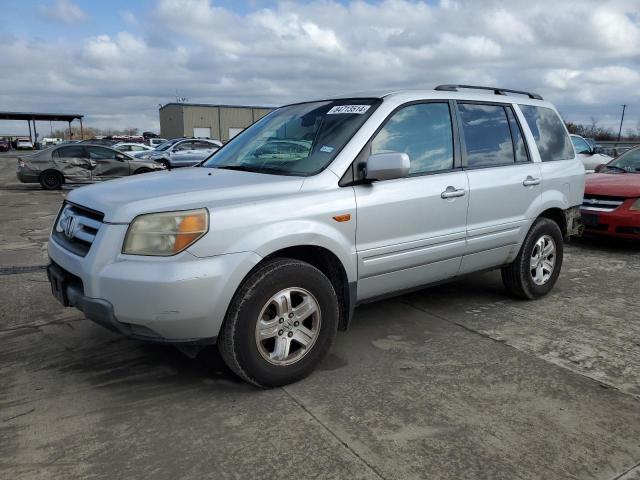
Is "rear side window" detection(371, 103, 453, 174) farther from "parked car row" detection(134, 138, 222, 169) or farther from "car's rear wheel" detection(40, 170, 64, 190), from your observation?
"parked car row" detection(134, 138, 222, 169)

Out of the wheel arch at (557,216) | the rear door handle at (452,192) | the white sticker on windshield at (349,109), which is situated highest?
the white sticker on windshield at (349,109)

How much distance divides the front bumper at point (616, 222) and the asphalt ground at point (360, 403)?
9.63 ft

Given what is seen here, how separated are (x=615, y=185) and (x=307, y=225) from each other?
19.6ft

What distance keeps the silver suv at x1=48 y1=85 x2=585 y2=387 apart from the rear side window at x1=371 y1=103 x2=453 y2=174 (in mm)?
12

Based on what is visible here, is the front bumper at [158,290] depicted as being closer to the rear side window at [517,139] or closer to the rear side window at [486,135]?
the rear side window at [486,135]

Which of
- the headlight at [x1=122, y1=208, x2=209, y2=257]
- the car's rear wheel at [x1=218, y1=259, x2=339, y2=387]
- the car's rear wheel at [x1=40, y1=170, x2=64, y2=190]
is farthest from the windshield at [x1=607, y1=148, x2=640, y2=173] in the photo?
the car's rear wheel at [x1=40, y1=170, x2=64, y2=190]

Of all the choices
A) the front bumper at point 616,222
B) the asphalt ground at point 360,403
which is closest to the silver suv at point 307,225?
the asphalt ground at point 360,403

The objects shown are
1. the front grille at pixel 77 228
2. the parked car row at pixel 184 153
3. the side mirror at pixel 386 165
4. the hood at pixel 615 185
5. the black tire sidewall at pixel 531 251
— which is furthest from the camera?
the parked car row at pixel 184 153

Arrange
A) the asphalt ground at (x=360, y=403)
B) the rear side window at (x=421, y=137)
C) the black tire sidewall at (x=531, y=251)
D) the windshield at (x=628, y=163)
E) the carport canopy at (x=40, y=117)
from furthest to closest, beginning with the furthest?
the carport canopy at (x=40, y=117)
the windshield at (x=628, y=163)
the black tire sidewall at (x=531, y=251)
the rear side window at (x=421, y=137)
the asphalt ground at (x=360, y=403)

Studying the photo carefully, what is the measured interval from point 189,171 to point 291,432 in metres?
2.07

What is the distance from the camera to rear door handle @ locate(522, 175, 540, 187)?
15.1 feet

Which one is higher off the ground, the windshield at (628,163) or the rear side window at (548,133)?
the rear side window at (548,133)

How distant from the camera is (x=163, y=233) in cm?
283

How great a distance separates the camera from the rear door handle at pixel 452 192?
3.93m
